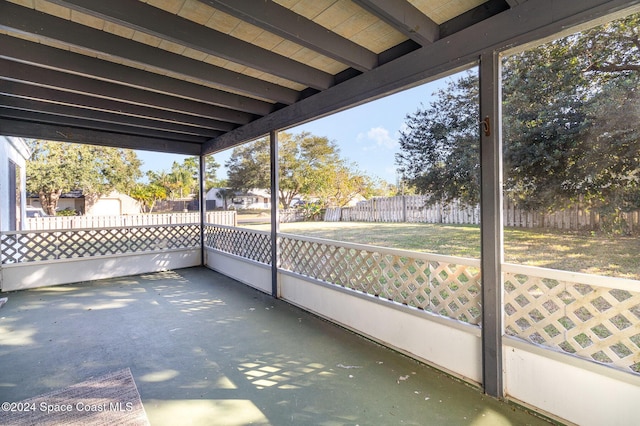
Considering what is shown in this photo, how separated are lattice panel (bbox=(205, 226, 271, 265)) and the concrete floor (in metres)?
0.91

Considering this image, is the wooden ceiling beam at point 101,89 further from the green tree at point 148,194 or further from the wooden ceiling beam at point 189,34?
the green tree at point 148,194

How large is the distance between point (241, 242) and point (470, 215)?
401 centimetres

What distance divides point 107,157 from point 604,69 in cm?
1835

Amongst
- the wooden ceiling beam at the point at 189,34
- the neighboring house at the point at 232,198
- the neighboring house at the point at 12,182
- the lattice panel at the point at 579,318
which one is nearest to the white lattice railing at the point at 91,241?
the neighboring house at the point at 12,182

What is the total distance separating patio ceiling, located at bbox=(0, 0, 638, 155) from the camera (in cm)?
200

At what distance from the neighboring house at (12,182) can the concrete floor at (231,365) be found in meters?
2.44

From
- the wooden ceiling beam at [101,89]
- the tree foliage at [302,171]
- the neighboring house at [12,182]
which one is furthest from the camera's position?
the neighboring house at [12,182]

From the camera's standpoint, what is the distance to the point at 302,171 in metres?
7.32

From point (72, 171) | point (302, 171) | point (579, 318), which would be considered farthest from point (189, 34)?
point (72, 171)

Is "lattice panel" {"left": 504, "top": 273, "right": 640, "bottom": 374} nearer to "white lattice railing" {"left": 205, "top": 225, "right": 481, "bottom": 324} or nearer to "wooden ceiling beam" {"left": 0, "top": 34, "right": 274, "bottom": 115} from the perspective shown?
"white lattice railing" {"left": 205, "top": 225, "right": 481, "bottom": 324}

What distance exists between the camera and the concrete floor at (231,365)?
2.04 m

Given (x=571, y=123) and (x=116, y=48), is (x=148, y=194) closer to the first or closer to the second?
(x=116, y=48)

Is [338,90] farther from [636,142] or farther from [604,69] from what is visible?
[636,142]

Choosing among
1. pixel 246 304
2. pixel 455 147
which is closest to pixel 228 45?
pixel 455 147
